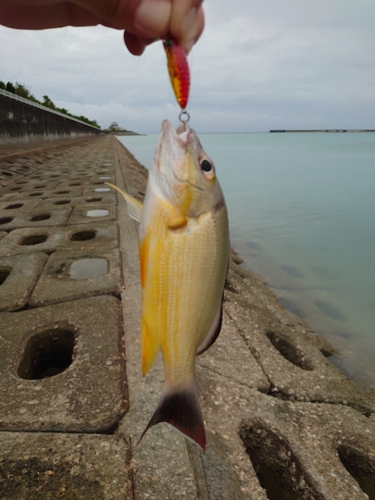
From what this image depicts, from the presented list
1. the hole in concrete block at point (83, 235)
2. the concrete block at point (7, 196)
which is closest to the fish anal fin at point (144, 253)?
the hole in concrete block at point (83, 235)

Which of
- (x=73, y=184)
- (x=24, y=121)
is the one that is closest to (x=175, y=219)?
(x=73, y=184)

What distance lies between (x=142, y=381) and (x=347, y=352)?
12.3 ft

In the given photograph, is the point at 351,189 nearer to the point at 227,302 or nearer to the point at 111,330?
the point at 227,302

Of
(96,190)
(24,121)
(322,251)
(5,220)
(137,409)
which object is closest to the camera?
(137,409)

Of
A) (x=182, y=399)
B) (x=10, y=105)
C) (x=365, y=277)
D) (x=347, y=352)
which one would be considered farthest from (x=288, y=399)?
(x=10, y=105)

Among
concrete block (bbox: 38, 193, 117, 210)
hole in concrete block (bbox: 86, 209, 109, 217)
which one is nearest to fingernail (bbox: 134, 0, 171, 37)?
hole in concrete block (bbox: 86, 209, 109, 217)

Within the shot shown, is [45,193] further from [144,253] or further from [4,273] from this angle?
[144,253]

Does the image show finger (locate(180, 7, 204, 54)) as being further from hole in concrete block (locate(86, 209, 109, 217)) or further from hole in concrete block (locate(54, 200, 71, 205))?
hole in concrete block (locate(54, 200, 71, 205))

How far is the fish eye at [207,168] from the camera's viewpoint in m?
1.34

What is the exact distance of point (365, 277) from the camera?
7773mm

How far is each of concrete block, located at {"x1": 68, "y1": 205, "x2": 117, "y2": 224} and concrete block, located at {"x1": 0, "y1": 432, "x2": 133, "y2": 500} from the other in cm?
373

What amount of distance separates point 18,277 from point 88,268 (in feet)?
2.21

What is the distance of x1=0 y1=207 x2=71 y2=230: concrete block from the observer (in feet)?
16.2

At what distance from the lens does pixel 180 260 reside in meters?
1.31
